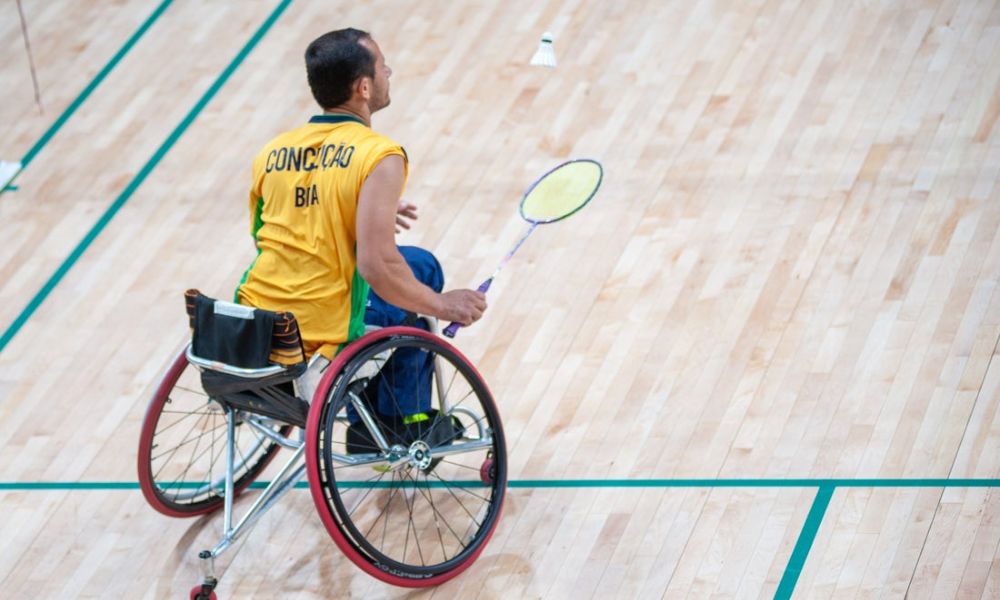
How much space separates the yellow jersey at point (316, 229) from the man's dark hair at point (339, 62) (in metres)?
0.08

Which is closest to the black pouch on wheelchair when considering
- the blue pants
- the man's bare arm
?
the man's bare arm

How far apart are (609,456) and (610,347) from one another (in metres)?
0.44

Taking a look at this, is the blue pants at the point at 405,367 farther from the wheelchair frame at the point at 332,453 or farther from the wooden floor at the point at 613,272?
the wooden floor at the point at 613,272

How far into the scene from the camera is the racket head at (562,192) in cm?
359

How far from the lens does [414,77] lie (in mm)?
5379

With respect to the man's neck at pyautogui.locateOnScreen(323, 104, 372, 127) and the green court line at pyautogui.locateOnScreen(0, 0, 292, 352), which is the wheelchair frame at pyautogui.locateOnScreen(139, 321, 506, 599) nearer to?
the man's neck at pyautogui.locateOnScreen(323, 104, 372, 127)

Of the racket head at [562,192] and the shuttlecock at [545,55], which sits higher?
the racket head at [562,192]

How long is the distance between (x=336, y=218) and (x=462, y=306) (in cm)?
35

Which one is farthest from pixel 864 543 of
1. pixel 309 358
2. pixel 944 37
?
pixel 944 37

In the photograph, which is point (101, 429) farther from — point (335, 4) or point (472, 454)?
point (335, 4)

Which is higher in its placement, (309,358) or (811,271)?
(309,358)

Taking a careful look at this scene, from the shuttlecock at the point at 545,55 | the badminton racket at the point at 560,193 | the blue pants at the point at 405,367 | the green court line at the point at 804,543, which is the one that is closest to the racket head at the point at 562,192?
the badminton racket at the point at 560,193

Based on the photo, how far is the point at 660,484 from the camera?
12.0 feet

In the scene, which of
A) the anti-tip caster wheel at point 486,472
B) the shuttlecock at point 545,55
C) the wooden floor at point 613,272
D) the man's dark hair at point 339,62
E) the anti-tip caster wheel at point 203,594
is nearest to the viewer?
the man's dark hair at point 339,62
